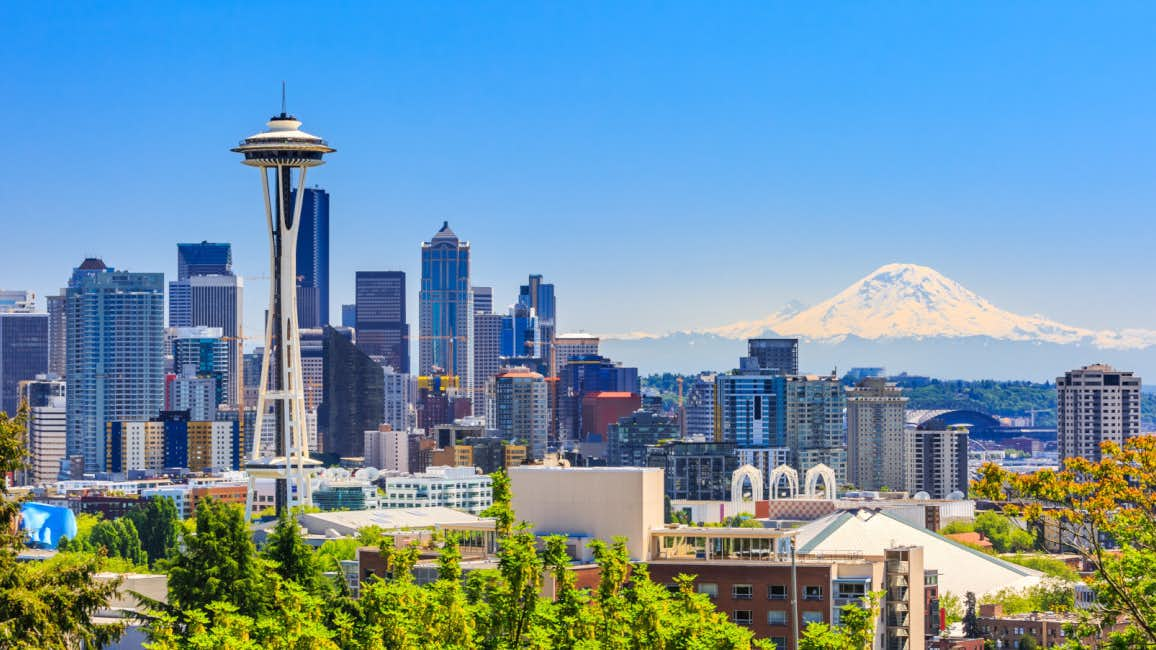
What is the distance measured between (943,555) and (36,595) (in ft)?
365

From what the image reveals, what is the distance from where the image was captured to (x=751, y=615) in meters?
72.1

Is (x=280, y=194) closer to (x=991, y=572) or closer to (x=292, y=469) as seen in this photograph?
(x=292, y=469)

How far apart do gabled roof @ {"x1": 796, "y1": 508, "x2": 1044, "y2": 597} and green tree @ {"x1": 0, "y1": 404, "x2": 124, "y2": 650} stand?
84570 millimetres

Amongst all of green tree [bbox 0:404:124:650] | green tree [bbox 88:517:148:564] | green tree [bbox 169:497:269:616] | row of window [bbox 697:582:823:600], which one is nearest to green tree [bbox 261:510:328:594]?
green tree [bbox 169:497:269:616]

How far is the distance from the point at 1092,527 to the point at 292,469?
163 meters

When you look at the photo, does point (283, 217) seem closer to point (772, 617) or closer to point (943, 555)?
point (943, 555)

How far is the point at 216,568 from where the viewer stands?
65.7 metres

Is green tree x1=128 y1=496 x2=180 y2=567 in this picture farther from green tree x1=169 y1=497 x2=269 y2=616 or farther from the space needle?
green tree x1=169 y1=497 x2=269 y2=616

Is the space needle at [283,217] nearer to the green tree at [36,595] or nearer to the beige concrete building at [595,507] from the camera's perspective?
the beige concrete building at [595,507]

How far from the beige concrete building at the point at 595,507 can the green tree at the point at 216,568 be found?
11127 mm

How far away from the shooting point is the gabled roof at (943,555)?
127000 millimetres

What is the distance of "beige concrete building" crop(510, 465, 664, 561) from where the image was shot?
73812 mm

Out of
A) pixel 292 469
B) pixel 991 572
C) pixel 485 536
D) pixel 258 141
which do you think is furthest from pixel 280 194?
pixel 485 536

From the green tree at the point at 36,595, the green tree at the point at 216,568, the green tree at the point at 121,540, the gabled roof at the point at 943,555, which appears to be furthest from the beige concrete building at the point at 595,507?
the green tree at the point at 121,540
